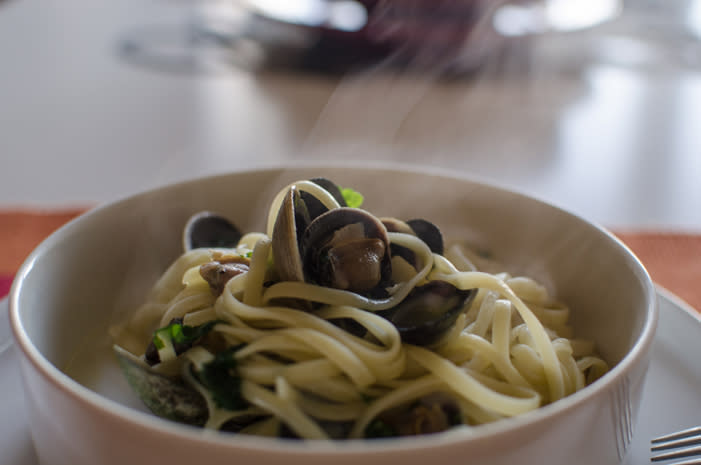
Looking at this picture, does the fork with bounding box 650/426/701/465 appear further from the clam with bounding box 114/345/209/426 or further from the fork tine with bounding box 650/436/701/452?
the clam with bounding box 114/345/209/426

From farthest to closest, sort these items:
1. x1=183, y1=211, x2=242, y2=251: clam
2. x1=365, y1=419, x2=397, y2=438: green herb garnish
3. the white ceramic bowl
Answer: x1=183, y1=211, x2=242, y2=251: clam → x1=365, y1=419, x2=397, y2=438: green herb garnish → the white ceramic bowl

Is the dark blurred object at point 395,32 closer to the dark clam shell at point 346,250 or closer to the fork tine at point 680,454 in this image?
the dark clam shell at point 346,250

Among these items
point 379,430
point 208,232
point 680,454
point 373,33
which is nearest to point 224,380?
point 379,430

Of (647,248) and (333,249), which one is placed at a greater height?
(333,249)

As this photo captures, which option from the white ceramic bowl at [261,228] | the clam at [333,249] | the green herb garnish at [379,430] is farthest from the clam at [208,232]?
the green herb garnish at [379,430]

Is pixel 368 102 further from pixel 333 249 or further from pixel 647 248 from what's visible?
pixel 333 249

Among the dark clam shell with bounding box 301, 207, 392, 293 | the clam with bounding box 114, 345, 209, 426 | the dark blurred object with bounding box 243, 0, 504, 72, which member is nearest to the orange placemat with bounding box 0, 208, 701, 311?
the clam with bounding box 114, 345, 209, 426
